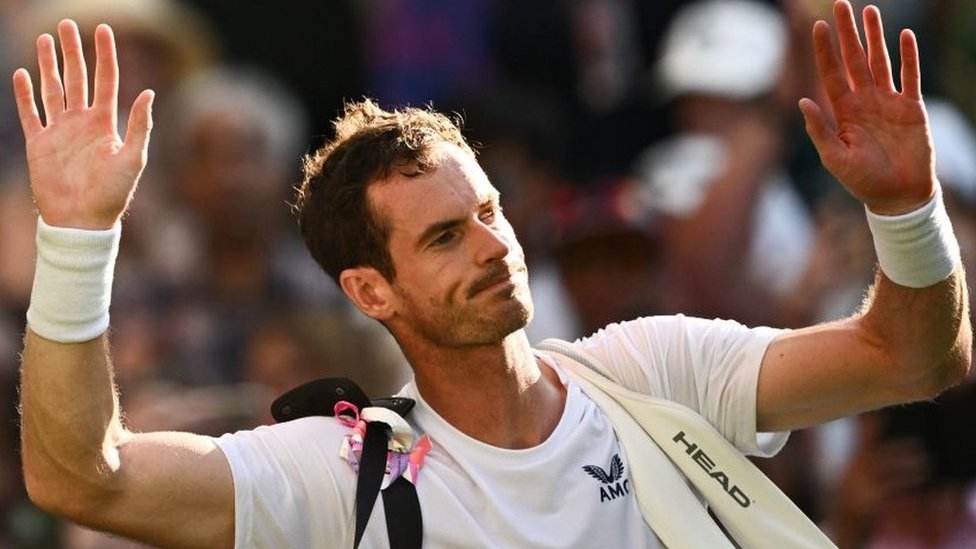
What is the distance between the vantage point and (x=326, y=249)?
5090 millimetres

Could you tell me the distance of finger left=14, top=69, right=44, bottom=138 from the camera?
4.44 m

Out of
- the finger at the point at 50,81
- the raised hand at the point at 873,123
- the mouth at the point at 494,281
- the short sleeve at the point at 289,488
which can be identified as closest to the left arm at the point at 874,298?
the raised hand at the point at 873,123

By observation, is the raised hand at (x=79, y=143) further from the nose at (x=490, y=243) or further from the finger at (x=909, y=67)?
the finger at (x=909, y=67)

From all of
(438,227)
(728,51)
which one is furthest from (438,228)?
(728,51)

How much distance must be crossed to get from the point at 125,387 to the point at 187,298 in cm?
73

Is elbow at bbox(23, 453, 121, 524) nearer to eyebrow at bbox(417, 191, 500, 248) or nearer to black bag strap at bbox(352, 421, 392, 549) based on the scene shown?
black bag strap at bbox(352, 421, 392, 549)

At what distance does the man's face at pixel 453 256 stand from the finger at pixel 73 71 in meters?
0.76

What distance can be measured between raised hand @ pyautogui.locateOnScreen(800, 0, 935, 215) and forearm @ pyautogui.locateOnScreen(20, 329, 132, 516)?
63.9 inches

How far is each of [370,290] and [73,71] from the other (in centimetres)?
94

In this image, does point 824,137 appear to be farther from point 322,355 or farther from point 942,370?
point 322,355

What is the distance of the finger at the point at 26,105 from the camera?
4441 mm


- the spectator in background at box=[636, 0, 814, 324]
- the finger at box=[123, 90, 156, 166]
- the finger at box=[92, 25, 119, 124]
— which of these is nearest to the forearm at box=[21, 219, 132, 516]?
the finger at box=[123, 90, 156, 166]

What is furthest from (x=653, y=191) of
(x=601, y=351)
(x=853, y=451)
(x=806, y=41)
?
(x=601, y=351)

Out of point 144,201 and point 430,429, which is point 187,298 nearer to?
point 144,201
